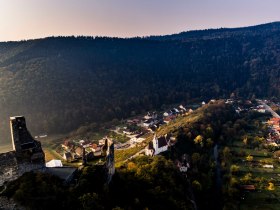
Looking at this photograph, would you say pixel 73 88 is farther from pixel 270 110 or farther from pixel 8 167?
pixel 8 167

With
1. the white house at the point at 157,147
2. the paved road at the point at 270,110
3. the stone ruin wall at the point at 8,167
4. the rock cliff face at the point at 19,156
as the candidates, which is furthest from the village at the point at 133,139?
the paved road at the point at 270,110

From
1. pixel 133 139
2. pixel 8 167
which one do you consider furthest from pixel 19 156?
pixel 133 139

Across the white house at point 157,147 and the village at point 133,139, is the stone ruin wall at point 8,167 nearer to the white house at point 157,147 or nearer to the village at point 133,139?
the village at point 133,139

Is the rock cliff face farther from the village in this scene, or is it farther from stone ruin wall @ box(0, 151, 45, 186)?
the village

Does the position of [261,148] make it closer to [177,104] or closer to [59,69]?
[177,104]

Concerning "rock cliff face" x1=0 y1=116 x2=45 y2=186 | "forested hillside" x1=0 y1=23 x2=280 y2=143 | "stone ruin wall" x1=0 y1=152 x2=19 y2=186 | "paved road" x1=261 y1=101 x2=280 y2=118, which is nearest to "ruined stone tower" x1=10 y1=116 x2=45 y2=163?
"rock cliff face" x1=0 y1=116 x2=45 y2=186
